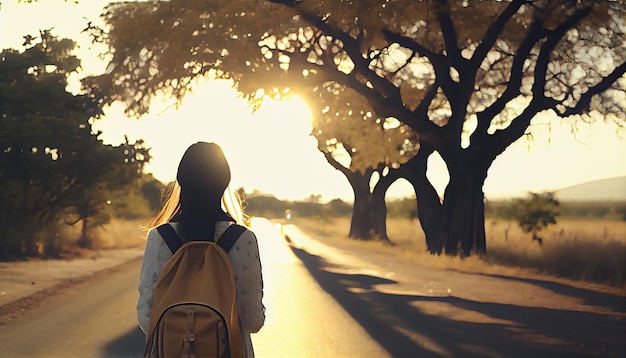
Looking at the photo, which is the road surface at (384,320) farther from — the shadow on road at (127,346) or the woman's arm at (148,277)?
the woman's arm at (148,277)

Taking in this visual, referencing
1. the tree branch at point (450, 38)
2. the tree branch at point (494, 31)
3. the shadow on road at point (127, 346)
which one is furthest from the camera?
the tree branch at point (450, 38)

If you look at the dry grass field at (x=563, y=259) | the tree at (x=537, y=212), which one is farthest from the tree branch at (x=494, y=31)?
the tree at (x=537, y=212)

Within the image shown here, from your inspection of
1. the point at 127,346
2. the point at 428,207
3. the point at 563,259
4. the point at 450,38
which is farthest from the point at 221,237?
the point at 428,207

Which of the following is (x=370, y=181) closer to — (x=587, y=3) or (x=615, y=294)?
(x=587, y=3)

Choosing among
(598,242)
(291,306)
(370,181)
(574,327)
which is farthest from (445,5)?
(370,181)

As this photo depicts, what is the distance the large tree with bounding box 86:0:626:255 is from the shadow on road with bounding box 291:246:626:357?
27.9ft

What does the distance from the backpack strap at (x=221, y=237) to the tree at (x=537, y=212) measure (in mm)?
34592

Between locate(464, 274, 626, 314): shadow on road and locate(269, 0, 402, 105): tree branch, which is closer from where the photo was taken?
locate(464, 274, 626, 314): shadow on road

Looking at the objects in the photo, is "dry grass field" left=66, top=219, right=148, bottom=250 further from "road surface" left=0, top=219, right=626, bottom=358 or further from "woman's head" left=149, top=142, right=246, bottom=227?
"woman's head" left=149, top=142, right=246, bottom=227

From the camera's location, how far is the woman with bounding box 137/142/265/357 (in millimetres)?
3943

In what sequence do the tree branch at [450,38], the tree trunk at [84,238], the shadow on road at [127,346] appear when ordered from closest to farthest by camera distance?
the shadow on road at [127,346] → the tree branch at [450,38] → the tree trunk at [84,238]

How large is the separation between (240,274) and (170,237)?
13.9 inches

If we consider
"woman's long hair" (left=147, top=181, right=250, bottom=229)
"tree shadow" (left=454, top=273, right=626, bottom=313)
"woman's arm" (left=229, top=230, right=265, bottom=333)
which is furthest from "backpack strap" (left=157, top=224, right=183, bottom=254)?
"tree shadow" (left=454, top=273, right=626, bottom=313)

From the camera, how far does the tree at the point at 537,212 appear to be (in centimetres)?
3772
